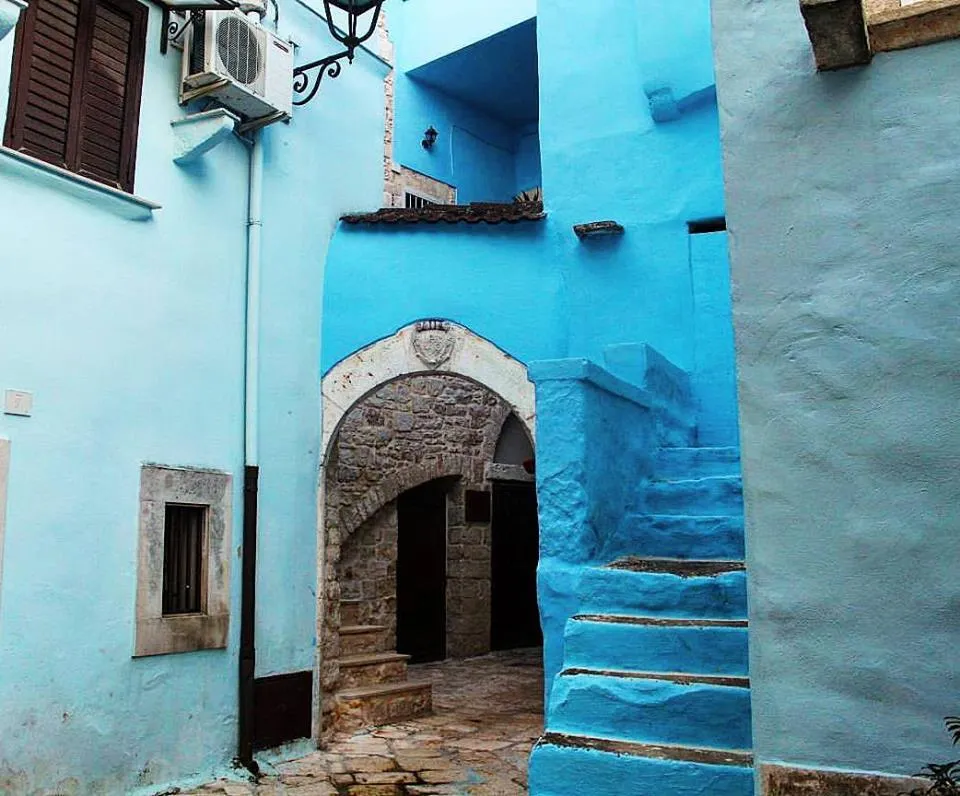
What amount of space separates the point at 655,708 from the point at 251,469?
10.2 ft

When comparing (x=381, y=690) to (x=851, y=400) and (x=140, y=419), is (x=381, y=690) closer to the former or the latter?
(x=140, y=419)

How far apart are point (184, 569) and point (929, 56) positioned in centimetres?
463

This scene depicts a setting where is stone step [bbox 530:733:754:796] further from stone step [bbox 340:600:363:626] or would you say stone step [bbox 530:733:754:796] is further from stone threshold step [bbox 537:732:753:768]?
stone step [bbox 340:600:363:626]

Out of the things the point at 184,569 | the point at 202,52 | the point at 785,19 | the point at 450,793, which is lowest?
the point at 450,793

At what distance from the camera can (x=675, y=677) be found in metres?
4.12

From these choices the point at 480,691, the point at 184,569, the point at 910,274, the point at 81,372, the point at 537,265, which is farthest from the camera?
the point at 480,691

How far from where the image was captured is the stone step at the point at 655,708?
12.7 feet

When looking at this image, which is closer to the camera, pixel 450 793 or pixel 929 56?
pixel 929 56

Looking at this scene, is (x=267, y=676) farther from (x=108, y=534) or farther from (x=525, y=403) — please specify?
(x=525, y=403)

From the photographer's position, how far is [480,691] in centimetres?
878

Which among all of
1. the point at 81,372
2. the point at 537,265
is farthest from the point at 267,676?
the point at 537,265

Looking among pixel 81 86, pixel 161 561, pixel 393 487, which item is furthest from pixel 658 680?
pixel 393 487

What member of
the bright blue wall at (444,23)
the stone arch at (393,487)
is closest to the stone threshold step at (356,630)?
the stone arch at (393,487)

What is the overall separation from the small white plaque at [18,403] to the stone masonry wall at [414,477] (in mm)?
3691
